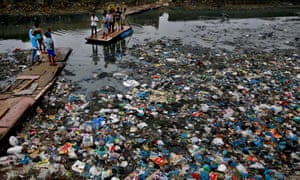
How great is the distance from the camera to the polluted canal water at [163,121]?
3461 millimetres

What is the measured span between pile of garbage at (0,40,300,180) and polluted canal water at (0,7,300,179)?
0.7 inches

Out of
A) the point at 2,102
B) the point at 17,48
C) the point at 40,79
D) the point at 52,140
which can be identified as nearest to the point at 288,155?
the point at 52,140

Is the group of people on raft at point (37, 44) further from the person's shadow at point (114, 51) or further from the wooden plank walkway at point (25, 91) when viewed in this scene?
the person's shadow at point (114, 51)

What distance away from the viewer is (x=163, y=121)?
4676mm

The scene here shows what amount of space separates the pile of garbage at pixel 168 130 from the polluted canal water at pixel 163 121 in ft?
0.06

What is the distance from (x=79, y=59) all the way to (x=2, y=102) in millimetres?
4005

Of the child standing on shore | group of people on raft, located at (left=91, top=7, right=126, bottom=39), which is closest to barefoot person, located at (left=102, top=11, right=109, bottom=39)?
group of people on raft, located at (left=91, top=7, right=126, bottom=39)

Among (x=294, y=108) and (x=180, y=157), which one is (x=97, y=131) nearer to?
(x=180, y=157)

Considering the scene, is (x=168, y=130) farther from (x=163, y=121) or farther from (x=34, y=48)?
(x=34, y=48)

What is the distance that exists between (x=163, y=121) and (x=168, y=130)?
33 cm

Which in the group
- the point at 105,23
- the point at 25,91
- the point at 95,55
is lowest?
the point at 25,91

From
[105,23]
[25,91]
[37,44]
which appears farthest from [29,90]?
[105,23]

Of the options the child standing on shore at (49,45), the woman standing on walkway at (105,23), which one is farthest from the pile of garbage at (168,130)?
the woman standing on walkway at (105,23)

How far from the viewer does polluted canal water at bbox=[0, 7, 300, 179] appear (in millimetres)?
3461
